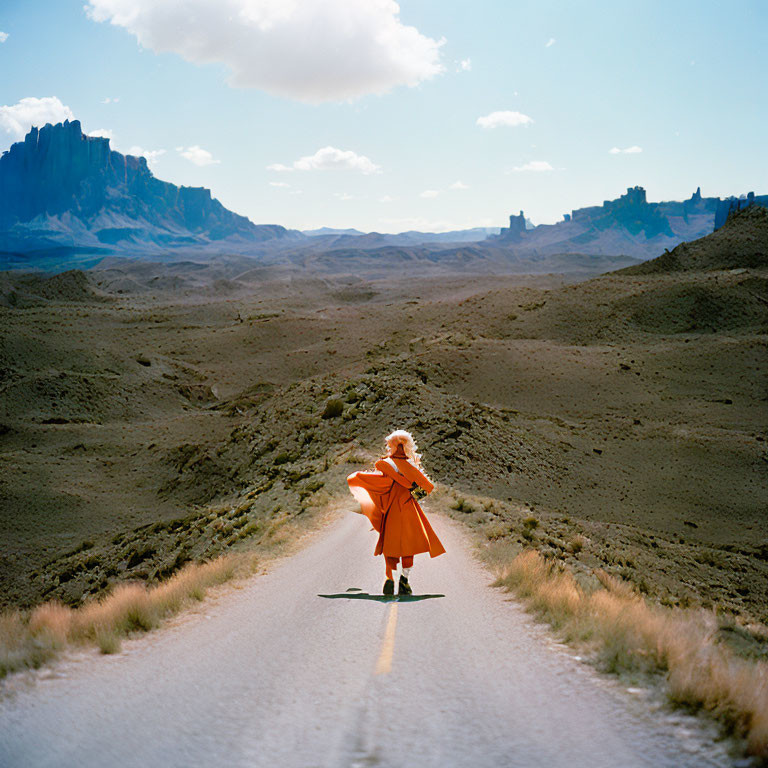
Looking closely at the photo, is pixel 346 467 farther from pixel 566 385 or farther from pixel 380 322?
pixel 380 322

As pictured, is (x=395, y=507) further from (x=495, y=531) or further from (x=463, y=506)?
(x=463, y=506)

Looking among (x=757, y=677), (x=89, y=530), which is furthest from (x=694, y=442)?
(x=757, y=677)

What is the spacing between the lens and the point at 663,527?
2412cm

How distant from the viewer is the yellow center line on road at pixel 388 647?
481 cm

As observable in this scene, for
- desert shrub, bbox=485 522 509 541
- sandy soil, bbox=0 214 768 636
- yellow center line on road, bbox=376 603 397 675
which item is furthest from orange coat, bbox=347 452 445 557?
sandy soil, bbox=0 214 768 636

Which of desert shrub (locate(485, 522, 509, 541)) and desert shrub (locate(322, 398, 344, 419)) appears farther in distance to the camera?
desert shrub (locate(322, 398, 344, 419))

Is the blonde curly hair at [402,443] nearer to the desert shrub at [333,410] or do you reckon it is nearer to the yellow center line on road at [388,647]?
the yellow center line on road at [388,647]

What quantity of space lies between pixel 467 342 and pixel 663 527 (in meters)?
32.8

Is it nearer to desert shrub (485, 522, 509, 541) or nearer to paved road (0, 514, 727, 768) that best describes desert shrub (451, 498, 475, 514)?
desert shrub (485, 522, 509, 541)

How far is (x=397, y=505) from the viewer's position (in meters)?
7.54

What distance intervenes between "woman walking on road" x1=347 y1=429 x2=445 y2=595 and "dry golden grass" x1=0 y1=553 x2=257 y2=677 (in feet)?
7.54

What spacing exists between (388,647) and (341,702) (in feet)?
3.96

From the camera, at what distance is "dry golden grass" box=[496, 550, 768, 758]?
3581mm

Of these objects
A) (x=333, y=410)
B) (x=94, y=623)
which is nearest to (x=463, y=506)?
(x=94, y=623)
